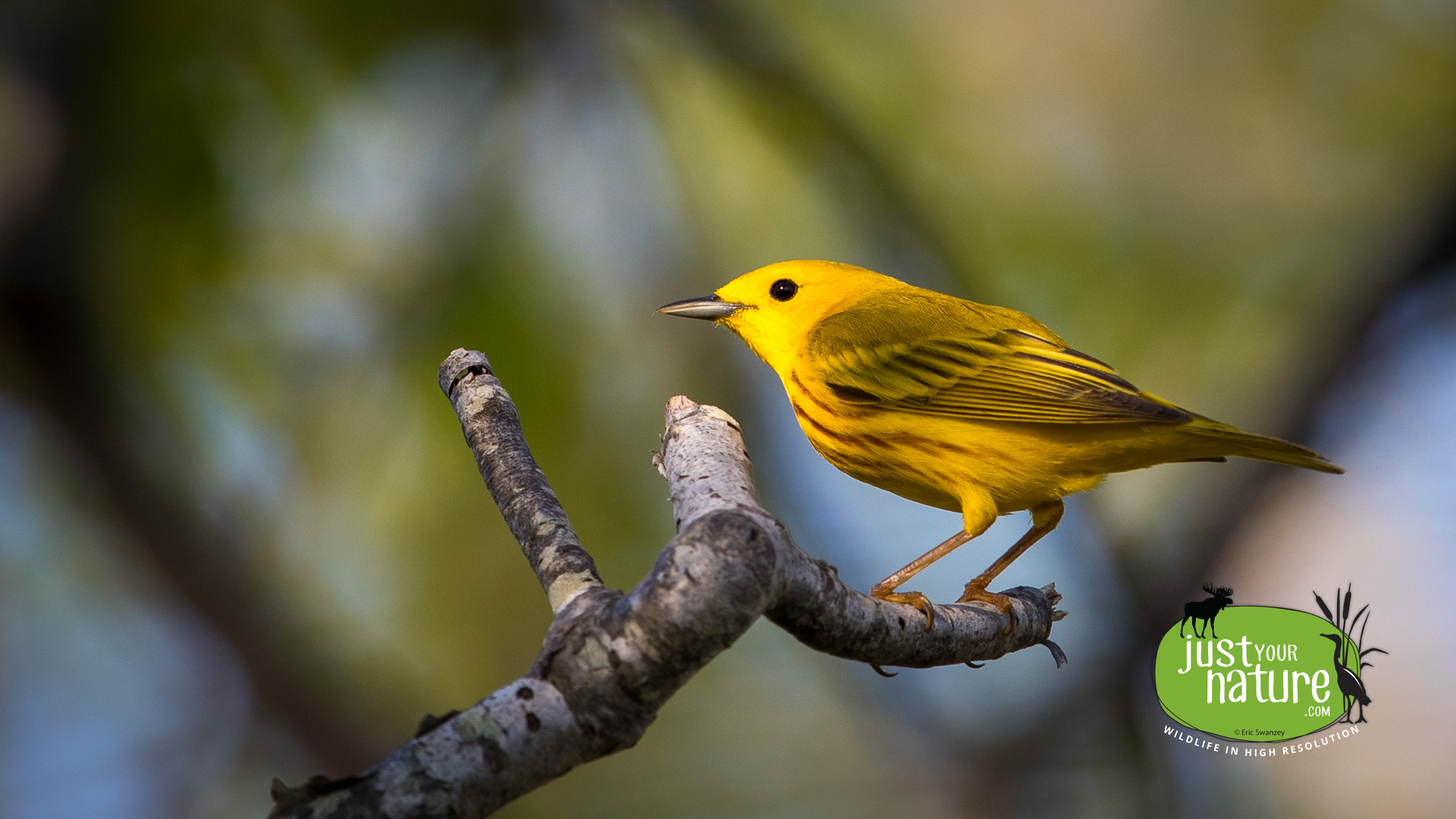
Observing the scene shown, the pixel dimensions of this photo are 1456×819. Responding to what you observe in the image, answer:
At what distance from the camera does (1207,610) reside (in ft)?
15.0

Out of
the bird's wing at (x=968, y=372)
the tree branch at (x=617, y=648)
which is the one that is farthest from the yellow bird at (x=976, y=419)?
the tree branch at (x=617, y=648)

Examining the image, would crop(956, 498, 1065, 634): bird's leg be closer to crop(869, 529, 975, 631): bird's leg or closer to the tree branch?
crop(869, 529, 975, 631): bird's leg

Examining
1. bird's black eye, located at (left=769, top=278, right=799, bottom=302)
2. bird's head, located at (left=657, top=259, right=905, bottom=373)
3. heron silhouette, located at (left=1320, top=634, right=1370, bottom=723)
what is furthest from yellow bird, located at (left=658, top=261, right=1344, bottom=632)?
heron silhouette, located at (left=1320, top=634, right=1370, bottom=723)

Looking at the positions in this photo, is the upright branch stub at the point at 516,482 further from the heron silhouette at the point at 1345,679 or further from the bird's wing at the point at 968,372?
the heron silhouette at the point at 1345,679

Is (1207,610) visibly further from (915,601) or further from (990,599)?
(915,601)

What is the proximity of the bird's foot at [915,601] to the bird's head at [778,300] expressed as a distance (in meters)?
1.39

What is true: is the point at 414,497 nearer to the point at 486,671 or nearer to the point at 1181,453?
the point at 486,671

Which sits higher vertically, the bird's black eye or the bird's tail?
the bird's black eye

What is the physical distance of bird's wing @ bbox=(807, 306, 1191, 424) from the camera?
128 inches

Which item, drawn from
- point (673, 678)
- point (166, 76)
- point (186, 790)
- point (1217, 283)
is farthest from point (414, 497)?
point (1217, 283)

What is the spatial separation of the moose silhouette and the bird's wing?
1.59 meters

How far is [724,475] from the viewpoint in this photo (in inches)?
82.1

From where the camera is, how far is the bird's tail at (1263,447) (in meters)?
2.85

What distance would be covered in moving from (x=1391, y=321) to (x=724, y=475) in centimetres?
497
